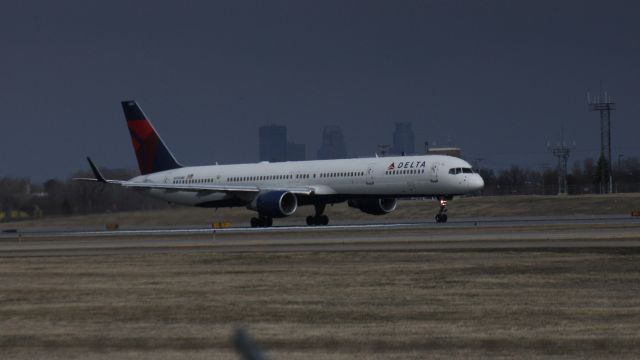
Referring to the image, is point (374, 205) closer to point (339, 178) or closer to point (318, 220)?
point (339, 178)

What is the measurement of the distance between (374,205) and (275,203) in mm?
6202

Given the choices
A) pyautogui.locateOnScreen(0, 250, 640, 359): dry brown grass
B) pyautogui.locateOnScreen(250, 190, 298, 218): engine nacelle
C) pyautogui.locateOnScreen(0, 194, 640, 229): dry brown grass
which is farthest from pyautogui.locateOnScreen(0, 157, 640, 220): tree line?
pyautogui.locateOnScreen(0, 250, 640, 359): dry brown grass

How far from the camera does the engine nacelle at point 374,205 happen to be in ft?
226

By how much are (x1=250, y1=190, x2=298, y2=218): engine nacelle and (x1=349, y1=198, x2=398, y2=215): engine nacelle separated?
3.60 meters

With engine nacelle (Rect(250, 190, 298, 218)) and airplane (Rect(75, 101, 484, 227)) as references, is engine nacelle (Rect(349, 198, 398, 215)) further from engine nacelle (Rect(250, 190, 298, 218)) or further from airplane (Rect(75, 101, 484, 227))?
engine nacelle (Rect(250, 190, 298, 218))

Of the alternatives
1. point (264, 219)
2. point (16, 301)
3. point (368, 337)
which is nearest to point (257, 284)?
point (16, 301)

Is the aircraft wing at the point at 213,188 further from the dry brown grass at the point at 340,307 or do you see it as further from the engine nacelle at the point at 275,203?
the dry brown grass at the point at 340,307

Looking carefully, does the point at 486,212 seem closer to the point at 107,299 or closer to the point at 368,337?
the point at 107,299

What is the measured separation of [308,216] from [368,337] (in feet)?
179

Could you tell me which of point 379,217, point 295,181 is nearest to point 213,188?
point 295,181

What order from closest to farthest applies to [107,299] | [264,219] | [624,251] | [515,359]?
[515,359], [107,299], [624,251], [264,219]

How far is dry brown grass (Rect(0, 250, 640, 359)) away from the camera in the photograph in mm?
18266

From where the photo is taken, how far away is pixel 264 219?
69750mm

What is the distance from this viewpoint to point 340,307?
23109 mm
